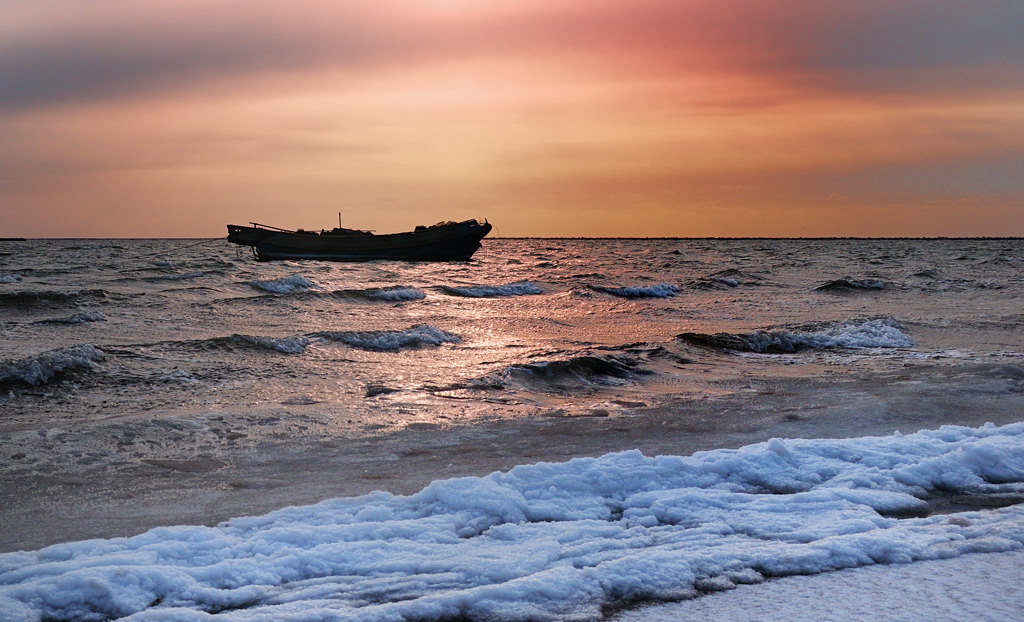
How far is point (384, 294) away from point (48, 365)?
13.5 m

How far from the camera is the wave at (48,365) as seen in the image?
9336 mm

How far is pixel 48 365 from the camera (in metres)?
9.75

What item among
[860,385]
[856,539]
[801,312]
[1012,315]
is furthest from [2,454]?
[1012,315]

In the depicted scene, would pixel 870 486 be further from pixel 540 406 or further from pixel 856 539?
pixel 540 406

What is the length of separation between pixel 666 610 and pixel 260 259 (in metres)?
54.5

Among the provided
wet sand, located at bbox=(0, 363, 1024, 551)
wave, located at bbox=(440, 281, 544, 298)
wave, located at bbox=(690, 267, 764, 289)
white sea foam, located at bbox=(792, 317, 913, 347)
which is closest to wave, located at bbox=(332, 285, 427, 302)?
wave, located at bbox=(440, 281, 544, 298)

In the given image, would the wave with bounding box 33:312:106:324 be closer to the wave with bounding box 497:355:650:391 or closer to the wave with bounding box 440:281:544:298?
the wave with bounding box 497:355:650:391

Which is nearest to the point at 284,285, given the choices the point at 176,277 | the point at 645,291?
the point at 176,277

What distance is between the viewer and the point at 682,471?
4789mm

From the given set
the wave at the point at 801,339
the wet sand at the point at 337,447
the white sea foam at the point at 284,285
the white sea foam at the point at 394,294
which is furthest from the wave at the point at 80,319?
the wave at the point at 801,339

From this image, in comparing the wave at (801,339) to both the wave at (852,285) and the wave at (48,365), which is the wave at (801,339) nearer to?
the wave at (48,365)

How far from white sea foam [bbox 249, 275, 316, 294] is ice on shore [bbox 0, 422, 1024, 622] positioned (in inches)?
861

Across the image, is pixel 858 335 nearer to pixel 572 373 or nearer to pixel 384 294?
pixel 572 373

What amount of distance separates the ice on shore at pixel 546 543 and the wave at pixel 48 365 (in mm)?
6805
